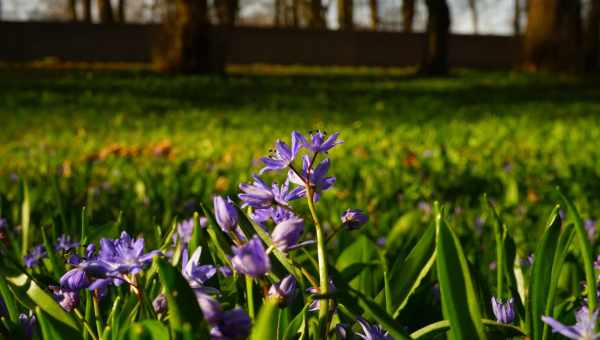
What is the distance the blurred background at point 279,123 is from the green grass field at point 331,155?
2cm

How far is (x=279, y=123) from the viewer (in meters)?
8.96

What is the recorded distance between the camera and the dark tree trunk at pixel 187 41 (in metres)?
17.1

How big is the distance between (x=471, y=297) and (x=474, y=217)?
7.72ft

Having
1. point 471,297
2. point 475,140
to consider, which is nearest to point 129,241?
point 471,297

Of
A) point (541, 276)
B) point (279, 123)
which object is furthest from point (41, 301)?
point (279, 123)

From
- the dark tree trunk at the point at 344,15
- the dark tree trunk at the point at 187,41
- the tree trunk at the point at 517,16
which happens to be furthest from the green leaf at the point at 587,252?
the tree trunk at the point at 517,16

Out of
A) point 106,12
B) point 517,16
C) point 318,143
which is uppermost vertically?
point 106,12

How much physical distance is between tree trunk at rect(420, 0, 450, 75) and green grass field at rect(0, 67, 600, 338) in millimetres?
5666

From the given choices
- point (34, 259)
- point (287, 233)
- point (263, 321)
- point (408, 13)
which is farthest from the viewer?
point (408, 13)

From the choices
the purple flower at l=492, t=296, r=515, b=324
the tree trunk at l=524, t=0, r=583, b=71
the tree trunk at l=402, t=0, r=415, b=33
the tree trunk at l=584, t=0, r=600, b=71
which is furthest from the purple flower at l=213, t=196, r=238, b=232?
the tree trunk at l=402, t=0, r=415, b=33

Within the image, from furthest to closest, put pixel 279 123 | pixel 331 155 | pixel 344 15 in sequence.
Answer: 1. pixel 344 15
2. pixel 279 123
3. pixel 331 155

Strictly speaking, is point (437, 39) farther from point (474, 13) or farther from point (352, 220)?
point (474, 13)

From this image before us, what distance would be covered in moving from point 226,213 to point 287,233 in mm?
84

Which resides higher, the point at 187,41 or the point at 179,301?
the point at 187,41
